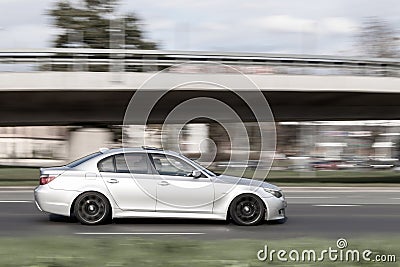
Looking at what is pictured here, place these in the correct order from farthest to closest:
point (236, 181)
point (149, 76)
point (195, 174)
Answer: point (149, 76), point (236, 181), point (195, 174)

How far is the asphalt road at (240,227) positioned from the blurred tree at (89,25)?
146 ft

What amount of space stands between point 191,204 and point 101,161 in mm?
1815

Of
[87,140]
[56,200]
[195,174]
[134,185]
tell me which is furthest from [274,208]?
[87,140]

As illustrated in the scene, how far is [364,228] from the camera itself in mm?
13398

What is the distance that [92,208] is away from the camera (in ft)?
44.1

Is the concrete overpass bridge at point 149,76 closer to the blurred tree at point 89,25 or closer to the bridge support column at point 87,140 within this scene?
the bridge support column at point 87,140

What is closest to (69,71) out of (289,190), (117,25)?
(289,190)

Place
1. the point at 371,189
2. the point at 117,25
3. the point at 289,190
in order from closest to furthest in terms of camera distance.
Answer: the point at 289,190, the point at 371,189, the point at 117,25

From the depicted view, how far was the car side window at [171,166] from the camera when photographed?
13.6 metres

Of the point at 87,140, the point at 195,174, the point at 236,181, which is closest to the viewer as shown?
the point at 195,174

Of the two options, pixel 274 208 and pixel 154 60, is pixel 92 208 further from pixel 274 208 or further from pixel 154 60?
pixel 154 60

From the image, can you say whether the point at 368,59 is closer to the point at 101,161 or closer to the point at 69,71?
the point at 69,71

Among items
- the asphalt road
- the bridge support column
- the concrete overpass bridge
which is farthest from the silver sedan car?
the bridge support column

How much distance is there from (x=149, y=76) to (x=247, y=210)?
1674cm
